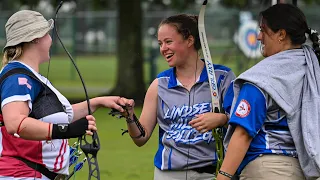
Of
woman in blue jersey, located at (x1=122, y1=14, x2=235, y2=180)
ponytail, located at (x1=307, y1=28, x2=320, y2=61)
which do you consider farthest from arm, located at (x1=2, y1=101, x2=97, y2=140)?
ponytail, located at (x1=307, y1=28, x2=320, y2=61)

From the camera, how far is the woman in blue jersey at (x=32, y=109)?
3.88 m

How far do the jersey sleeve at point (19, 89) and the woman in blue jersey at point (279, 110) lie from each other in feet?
3.43

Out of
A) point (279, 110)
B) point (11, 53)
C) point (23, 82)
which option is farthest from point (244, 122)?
point (11, 53)

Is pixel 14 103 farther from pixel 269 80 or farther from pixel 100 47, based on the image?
pixel 100 47

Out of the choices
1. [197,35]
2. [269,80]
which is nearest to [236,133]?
[269,80]

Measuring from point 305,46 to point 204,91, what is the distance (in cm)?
71

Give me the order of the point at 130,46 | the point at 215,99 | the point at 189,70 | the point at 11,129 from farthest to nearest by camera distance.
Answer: the point at 130,46
the point at 189,70
the point at 215,99
the point at 11,129

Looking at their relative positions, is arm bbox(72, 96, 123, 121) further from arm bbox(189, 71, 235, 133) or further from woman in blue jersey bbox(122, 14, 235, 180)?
arm bbox(189, 71, 235, 133)

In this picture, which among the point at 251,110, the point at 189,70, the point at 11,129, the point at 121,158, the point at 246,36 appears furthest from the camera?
the point at 246,36

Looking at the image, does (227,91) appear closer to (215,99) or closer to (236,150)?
(215,99)

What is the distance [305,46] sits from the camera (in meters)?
3.96

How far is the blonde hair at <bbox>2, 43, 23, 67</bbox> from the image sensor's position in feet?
13.4

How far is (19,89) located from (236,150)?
115 centimetres

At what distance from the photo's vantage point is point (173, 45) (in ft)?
14.4
